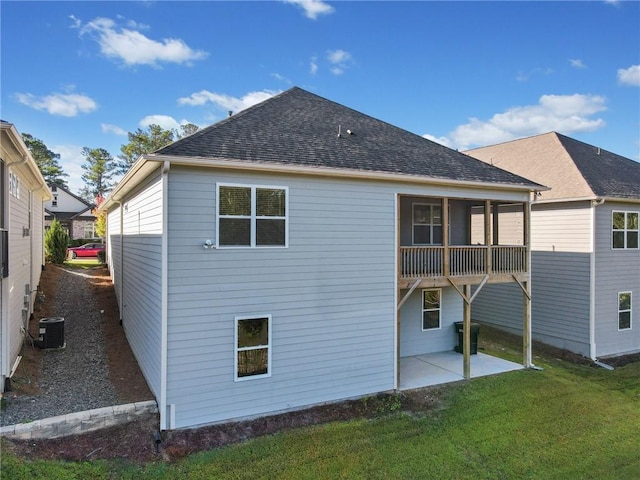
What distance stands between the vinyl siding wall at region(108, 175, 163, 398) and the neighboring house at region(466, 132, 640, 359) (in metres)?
12.6

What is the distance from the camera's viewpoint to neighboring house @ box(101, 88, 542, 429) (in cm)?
714

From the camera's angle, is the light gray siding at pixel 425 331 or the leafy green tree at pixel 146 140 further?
the leafy green tree at pixel 146 140

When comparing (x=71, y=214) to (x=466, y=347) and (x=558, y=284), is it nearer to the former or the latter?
(x=466, y=347)

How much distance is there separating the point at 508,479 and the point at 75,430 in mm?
7145

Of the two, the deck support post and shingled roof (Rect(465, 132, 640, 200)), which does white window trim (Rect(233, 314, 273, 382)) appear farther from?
shingled roof (Rect(465, 132, 640, 200))

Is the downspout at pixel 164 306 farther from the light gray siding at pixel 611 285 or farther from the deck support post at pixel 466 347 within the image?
the light gray siding at pixel 611 285

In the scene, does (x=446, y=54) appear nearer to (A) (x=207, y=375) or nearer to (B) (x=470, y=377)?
(B) (x=470, y=377)

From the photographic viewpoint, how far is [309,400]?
8.23 m

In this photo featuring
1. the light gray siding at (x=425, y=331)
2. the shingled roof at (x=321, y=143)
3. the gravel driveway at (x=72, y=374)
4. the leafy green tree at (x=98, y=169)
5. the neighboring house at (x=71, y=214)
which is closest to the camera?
the gravel driveway at (x=72, y=374)

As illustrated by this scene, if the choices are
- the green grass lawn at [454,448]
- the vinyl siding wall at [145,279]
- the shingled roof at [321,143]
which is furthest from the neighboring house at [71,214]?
the green grass lawn at [454,448]

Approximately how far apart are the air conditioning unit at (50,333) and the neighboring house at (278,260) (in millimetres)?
1651

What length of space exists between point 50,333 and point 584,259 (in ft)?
53.0

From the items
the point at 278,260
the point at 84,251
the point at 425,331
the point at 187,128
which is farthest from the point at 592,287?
the point at 187,128

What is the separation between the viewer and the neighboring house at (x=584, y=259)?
1312 cm
